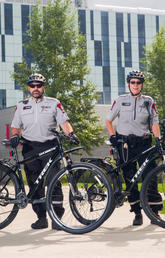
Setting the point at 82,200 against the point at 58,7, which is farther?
the point at 58,7

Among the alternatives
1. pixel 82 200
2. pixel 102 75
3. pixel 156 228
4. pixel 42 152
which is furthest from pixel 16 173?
pixel 102 75

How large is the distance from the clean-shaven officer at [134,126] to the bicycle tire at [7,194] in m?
1.41

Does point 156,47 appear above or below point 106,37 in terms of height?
below

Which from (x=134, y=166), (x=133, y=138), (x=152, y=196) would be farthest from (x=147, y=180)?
(x=133, y=138)

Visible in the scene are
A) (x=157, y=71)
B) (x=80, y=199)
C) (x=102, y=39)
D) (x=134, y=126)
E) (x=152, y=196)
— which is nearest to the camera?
(x=80, y=199)

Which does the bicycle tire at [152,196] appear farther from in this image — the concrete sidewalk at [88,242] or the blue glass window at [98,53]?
the blue glass window at [98,53]

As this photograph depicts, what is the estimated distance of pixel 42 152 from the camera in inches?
236

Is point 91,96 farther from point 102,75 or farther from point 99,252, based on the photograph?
point 102,75

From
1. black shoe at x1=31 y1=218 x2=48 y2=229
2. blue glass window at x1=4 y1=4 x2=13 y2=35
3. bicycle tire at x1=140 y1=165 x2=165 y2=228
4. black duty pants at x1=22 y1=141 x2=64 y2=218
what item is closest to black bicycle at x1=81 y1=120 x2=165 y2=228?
bicycle tire at x1=140 y1=165 x2=165 y2=228

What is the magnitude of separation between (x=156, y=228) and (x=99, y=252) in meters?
1.55

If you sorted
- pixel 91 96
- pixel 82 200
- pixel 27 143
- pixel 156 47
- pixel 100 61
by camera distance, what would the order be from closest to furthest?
1. pixel 82 200
2. pixel 27 143
3. pixel 91 96
4. pixel 156 47
5. pixel 100 61

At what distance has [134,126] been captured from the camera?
647cm

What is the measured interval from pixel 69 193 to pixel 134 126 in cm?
137

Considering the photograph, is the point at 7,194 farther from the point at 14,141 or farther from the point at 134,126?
the point at 134,126
